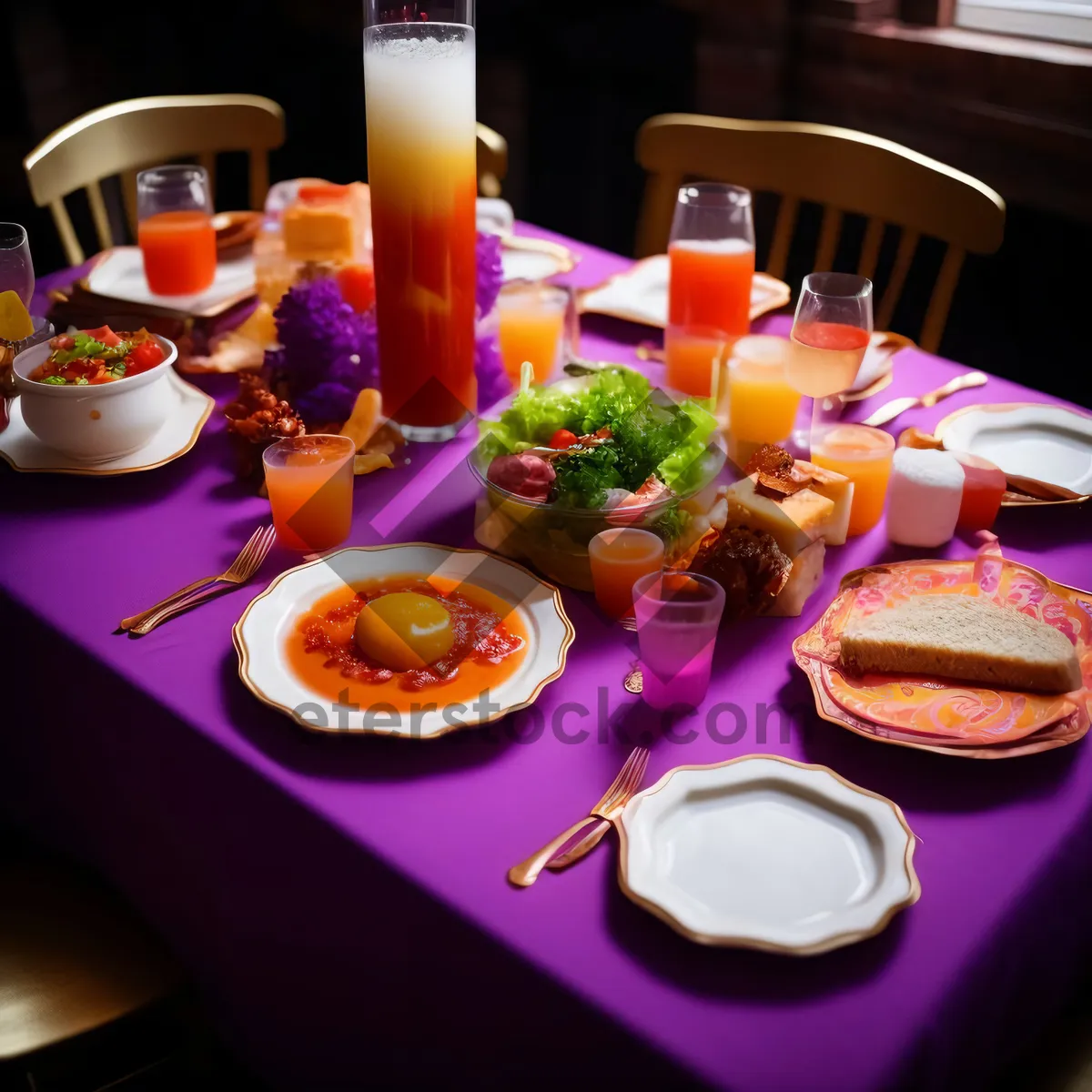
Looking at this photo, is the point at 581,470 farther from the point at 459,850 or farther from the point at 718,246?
the point at 718,246

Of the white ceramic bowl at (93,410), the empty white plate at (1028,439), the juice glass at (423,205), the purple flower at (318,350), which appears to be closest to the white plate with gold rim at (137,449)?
the white ceramic bowl at (93,410)

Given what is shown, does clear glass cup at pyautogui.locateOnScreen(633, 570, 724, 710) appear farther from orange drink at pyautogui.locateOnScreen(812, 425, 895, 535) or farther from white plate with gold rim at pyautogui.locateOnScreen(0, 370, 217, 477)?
white plate with gold rim at pyautogui.locateOnScreen(0, 370, 217, 477)

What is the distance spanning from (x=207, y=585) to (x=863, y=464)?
77cm

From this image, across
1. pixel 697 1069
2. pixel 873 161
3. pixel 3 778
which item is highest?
pixel 873 161

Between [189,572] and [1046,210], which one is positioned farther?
[1046,210]

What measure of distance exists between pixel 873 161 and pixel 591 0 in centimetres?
148

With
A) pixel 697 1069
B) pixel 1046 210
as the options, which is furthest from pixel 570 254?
pixel 697 1069

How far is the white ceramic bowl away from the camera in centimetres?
139

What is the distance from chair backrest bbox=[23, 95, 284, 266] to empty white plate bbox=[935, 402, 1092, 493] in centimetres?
162

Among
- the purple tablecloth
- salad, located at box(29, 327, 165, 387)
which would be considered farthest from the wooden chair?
salad, located at box(29, 327, 165, 387)

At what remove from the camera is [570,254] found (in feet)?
6.84

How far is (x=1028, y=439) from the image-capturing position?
1.55 m

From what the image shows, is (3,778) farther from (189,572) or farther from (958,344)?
(958,344)

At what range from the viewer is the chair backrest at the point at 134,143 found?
2.14 m
